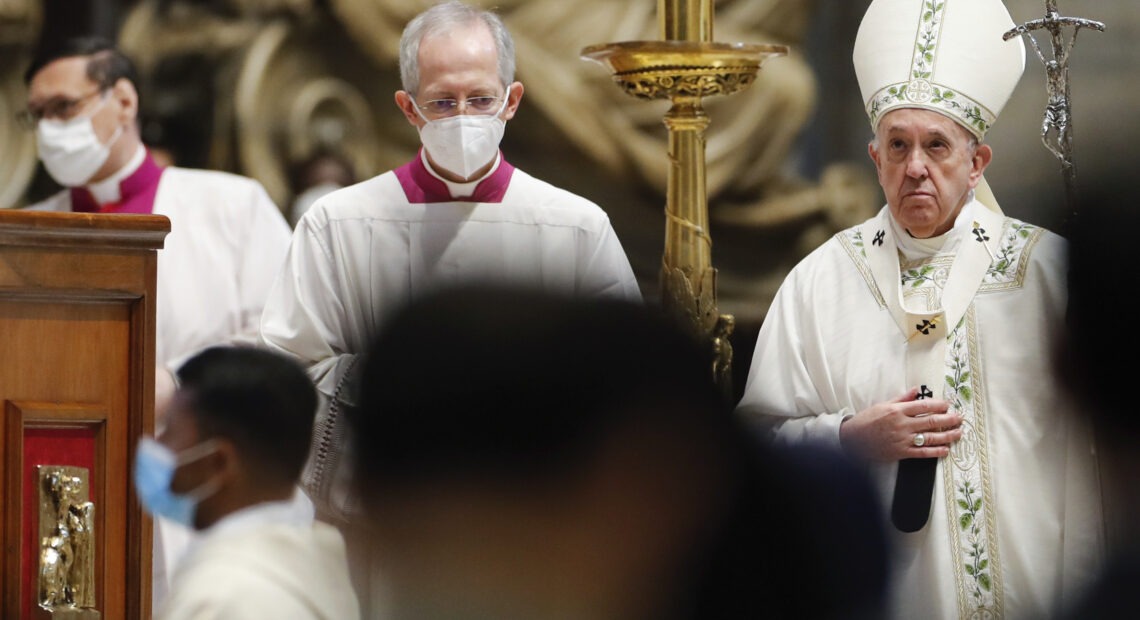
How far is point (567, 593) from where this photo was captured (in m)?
1.16

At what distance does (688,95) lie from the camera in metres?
4.39

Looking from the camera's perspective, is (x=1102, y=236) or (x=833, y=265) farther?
(x=833, y=265)

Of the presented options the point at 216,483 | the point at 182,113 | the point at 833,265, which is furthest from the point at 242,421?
the point at 182,113

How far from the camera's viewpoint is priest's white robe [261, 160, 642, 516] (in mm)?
4625

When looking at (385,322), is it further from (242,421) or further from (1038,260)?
(1038,260)

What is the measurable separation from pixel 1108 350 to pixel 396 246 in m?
3.77

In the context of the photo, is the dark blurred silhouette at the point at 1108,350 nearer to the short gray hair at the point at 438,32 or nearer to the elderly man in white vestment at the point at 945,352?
the elderly man in white vestment at the point at 945,352

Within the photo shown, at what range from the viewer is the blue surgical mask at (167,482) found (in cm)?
295

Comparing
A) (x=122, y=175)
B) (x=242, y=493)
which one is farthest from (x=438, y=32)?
(x=242, y=493)

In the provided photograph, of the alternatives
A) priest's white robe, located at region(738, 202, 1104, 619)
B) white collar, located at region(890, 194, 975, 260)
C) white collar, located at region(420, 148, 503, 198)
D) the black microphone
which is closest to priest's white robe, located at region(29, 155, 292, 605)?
white collar, located at region(420, 148, 503, 198)

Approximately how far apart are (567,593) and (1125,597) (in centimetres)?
47

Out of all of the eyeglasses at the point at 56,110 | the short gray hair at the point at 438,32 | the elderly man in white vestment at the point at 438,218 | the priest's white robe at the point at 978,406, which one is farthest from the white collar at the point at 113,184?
the priest's white robe at the point at 978,406

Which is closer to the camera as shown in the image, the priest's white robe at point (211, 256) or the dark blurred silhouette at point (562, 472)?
the dark blurred silhouette at point (562, 472)

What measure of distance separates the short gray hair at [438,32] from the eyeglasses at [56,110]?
1902mm
